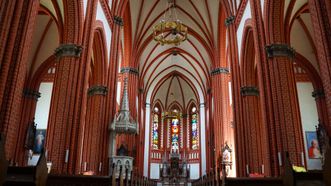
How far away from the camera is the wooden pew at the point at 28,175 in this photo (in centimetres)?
499

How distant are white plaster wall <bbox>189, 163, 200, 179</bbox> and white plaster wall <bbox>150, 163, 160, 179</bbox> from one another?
3442 mm

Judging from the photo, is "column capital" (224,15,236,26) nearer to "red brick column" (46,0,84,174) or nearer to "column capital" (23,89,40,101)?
"red brick column" (46,0,84,174)

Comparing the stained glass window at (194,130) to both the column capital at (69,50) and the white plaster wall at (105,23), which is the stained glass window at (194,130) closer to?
the white plaster wall at (105,23)

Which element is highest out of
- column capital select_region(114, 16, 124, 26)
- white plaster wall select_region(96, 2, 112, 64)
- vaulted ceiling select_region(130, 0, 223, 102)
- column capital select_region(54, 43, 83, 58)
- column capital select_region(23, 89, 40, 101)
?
vaulted ceiling select_region(130, 0, 223, 102)

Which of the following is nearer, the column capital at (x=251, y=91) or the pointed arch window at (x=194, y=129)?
the column capital at (x=251, y=91)

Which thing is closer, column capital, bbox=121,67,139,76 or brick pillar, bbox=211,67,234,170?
brick pillar, bbox=211,67,234,170

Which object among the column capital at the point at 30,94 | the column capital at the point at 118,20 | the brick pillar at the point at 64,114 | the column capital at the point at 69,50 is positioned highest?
the column capital at the point at 118,20

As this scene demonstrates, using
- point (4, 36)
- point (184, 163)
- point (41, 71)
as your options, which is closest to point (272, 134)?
point (4, 36)

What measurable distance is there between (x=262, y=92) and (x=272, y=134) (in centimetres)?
170

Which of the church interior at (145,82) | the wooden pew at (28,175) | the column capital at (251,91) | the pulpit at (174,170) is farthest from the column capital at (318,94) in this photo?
the wooden pew at (28,175)

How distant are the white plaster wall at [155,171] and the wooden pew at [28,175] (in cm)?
2785

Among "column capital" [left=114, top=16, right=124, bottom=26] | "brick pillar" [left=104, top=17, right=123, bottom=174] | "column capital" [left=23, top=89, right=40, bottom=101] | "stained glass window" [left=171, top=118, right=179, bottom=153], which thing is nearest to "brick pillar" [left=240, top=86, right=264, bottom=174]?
"brick pillar" [left=104, top=17, right=123, bottom=174]

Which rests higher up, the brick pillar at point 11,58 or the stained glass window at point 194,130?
the stained glass window at point 194,130

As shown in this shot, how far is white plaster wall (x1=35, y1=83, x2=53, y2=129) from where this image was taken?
64.5 feet
